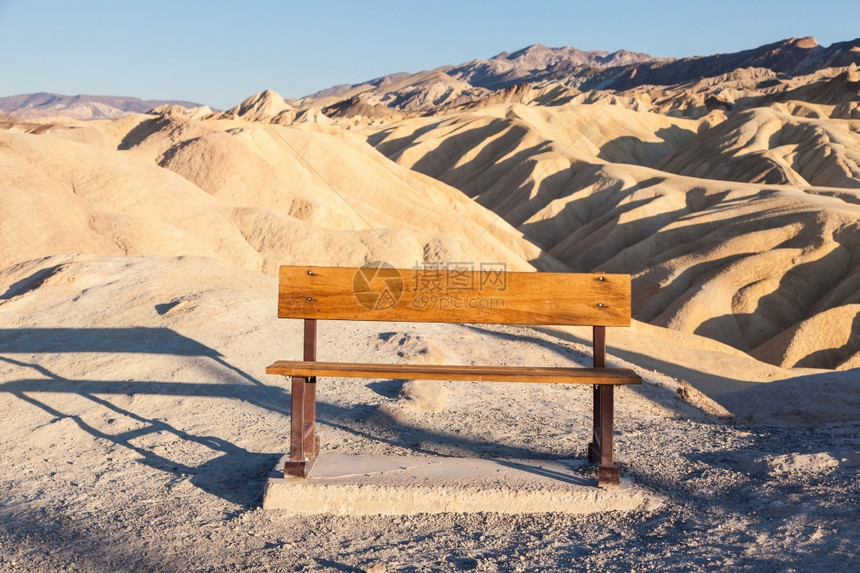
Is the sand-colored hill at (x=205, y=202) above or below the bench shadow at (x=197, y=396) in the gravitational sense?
above

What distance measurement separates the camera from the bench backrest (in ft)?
14.4

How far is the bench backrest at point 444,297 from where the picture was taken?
438 centimetres

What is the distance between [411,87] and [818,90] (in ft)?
412

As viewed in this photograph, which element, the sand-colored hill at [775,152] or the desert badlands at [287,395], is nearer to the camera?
the desert badlands at [287,395]

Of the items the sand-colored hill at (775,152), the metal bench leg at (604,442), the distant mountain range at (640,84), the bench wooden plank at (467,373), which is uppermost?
the distant mountain range at (640,84)

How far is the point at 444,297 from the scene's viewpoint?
441cm

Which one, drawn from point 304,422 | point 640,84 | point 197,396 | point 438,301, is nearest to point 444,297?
point 438,301

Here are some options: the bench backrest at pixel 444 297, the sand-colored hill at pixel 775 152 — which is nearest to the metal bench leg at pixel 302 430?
the bench backrest at pixel 444 297

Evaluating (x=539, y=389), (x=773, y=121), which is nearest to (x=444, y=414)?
(x=539, y=389)

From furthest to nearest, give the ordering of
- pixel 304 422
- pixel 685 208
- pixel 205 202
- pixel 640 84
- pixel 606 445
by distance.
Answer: pixel 640 84
pixel 685 208
pixel 205 202
pixel 304 422
pixel 606 445

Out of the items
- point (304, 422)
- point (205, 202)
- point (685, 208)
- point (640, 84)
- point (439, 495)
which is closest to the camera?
point (439, 495)

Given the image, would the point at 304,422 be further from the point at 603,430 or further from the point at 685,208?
the point at 685,208

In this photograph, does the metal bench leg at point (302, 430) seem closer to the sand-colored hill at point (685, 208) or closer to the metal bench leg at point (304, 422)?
the metal bench leg at point (304, 422)

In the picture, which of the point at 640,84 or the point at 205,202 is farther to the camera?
the point at 640,84
